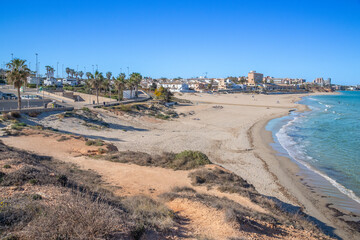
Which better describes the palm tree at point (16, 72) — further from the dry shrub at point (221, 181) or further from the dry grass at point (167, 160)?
the dry shrub at point (221, 181)

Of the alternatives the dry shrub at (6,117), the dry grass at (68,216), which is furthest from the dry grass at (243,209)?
the dry shrub at (6,117)

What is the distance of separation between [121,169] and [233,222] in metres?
8.45

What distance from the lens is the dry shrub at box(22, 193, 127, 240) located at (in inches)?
211

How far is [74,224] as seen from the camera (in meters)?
5.59

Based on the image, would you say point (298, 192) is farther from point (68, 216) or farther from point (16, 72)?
point (16, 72)

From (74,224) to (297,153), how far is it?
24.1 m

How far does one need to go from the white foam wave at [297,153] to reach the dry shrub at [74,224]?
1513 centimetres

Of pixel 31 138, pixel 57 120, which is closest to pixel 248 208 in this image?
pixel 31 138

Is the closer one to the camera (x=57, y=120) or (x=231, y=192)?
(x=231, y=192)

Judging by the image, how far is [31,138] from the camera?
21.0 meters

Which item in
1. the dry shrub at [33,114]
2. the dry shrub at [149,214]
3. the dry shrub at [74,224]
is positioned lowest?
the dry shrub at [149,214]

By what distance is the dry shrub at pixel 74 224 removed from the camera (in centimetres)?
535

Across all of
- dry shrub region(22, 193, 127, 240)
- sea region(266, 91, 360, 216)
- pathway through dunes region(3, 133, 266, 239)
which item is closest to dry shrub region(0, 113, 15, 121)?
pathway through dunes region(3, 133, 266, 239)

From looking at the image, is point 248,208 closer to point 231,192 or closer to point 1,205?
point 231,192
